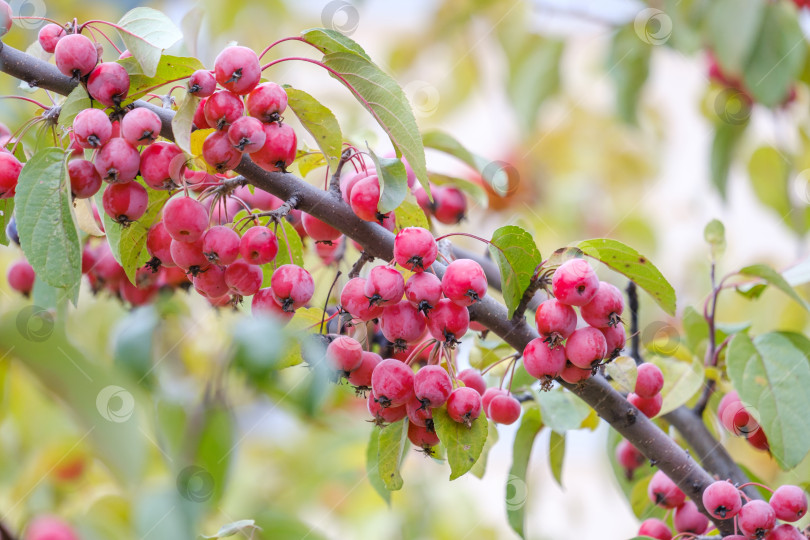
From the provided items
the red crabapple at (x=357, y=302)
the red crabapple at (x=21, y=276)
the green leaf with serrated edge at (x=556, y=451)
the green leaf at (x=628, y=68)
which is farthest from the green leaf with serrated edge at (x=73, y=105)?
the green leaf at (x=628, y=68)

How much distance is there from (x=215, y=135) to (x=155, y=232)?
0.17 meters

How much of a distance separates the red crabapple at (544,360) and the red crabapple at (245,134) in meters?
0.38

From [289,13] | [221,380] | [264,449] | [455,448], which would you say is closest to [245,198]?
[455,448]

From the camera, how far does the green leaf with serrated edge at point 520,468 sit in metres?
1.06

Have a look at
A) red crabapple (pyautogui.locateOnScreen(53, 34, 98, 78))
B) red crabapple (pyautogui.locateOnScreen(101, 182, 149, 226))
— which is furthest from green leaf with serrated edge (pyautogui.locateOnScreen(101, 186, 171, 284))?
red crabapple (pyautogui.locateOnScreen(53, 34, 98, 78))

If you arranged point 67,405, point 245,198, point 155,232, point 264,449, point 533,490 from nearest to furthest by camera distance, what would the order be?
point 67,405 → point 155,232 → point 245,198 → point 264,449 → point 533,490

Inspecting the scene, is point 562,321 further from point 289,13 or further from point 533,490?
point 289,13

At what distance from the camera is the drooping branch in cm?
87

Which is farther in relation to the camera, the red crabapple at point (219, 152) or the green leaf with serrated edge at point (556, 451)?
the green leaf with serrated edge at point (556, 451)

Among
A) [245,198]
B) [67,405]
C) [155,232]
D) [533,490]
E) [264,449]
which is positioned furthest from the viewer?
[533,490]

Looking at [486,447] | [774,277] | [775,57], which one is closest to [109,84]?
[486,447]

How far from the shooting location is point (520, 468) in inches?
44.5

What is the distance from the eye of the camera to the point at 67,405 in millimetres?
494

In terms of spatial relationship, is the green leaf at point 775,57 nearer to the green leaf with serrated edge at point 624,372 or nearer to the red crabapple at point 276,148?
the green leaf with serrated edge at point 624,372
